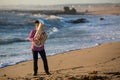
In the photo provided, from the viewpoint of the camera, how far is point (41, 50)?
270 inches

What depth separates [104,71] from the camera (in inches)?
260

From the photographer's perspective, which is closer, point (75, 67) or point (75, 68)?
point (75, 68)

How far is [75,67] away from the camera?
7797 millimetres

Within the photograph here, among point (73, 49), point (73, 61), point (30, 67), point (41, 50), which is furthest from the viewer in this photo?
point (73, 49)

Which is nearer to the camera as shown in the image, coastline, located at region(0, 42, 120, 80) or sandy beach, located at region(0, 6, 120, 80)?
sandy beach, located at region(0, 6, 120, 80)

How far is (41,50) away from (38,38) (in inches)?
9.9

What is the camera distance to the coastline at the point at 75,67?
646 centimetres

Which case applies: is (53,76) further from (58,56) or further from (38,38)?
(58,56)

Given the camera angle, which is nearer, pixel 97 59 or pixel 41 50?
pixel 41 50

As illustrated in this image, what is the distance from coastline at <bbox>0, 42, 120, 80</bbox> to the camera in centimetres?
646

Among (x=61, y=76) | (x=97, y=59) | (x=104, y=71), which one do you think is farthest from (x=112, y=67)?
(x=97, y=59)

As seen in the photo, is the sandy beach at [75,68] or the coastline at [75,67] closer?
the sandy beach at [75,68]

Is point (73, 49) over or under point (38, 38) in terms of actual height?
under

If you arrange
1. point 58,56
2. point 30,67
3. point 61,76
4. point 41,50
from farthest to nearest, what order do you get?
point 58,56 < point 30,67 < point 41,50 < point 61,76
